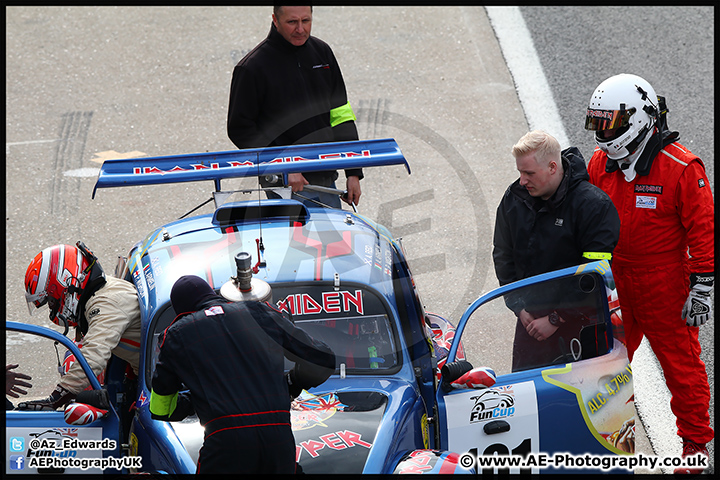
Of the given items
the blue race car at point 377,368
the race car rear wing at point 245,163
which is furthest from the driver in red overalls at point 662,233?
Result: the race car rear wing at point 245,163

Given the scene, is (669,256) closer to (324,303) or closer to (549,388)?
(549,388)

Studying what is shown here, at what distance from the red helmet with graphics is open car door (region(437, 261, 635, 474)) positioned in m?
2.23

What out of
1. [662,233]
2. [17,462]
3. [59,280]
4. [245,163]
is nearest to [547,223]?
[662,233]

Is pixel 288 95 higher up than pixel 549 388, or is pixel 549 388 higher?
pixel 288 95

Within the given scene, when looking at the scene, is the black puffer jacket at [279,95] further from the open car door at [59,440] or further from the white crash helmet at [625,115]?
the open car door at [59,440]

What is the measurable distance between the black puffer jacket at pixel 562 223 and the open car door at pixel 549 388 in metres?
0.29

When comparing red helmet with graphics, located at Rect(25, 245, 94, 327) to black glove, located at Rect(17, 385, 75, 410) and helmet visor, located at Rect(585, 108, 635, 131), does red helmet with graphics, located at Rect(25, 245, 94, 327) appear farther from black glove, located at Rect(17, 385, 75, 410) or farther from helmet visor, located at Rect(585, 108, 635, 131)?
helmet visor, located at Rect(585, 108, 635, 131)

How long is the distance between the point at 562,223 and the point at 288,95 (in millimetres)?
2413

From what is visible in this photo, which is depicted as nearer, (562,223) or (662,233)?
(562,223)

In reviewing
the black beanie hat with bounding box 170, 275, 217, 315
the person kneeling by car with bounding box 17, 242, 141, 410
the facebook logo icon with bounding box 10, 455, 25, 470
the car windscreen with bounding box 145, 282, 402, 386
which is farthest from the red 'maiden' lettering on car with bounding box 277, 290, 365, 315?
the facebook logo icon with bounding box 10, 455, 25, 470

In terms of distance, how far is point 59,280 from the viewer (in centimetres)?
466

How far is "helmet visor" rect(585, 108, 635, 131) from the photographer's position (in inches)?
189

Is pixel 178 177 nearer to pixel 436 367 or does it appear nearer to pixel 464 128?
pixel 436 367
